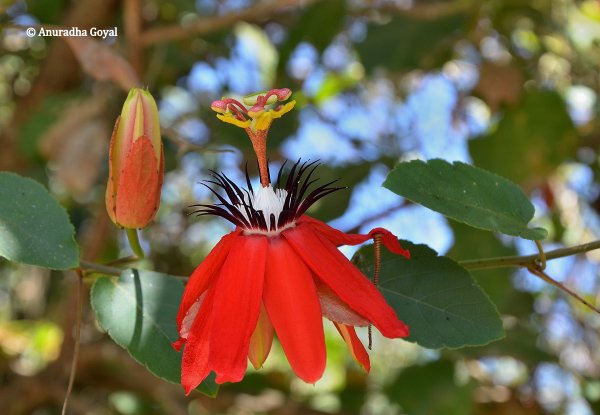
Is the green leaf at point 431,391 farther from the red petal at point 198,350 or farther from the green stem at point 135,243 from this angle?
the red petal at point 198,350

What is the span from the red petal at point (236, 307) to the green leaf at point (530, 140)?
1124mm

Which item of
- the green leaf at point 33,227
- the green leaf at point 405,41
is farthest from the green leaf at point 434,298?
the green leaf at point 405,41

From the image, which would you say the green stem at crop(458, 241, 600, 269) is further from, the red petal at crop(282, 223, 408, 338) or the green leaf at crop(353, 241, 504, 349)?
the red petal at crop(282, 223, 408, 338)

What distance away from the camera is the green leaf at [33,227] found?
705 mm

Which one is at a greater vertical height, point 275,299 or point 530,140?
point 275,299

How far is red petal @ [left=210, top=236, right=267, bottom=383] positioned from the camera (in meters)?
0.57

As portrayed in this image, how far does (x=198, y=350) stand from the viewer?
0.61m

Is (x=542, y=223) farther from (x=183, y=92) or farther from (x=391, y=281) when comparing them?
(x=391, y=281)

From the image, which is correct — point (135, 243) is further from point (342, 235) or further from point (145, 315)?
point (342, 235)

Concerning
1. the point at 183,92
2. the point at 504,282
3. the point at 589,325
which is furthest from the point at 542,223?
the point at 183,92

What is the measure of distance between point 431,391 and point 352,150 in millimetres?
699

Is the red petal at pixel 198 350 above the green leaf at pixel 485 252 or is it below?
above

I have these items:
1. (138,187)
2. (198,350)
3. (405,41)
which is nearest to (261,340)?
(198,350)

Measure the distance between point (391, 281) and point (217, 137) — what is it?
1.17 metres
